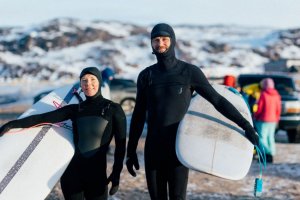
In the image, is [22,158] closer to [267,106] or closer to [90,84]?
[90,84]

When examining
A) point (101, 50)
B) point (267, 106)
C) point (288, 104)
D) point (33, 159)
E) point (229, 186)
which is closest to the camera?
point (33, 159)

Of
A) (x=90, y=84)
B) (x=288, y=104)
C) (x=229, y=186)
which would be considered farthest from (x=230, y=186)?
(x=288, y=104)

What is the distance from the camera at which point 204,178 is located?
670 cm

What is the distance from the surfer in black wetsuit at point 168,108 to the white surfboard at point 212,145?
0.11m

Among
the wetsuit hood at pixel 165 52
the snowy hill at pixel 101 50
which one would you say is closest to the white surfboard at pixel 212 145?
the wetsuit hood at pixel 165 52

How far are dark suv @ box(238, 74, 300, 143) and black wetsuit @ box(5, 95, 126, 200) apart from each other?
6.89 meters

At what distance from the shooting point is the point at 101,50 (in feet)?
483

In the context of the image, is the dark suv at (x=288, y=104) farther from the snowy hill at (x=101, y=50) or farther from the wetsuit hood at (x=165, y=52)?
the snowy hill at (x=101, y=50)

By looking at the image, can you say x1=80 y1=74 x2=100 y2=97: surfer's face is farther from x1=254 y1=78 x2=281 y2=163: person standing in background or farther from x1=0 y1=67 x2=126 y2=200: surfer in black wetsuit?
x1=254 y1=78 x2=281 y2=163: person standing in background

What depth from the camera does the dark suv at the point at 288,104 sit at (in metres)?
9.71

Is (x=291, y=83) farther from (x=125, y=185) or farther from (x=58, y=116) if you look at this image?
(x=58, y=116)

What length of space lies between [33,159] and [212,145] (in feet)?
5.18

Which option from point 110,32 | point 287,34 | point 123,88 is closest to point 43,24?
point 110,32

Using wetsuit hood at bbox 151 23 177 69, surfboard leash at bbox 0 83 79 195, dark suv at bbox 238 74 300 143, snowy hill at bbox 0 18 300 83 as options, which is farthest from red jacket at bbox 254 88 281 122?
snowy hill at bbox 0 18 300 83
